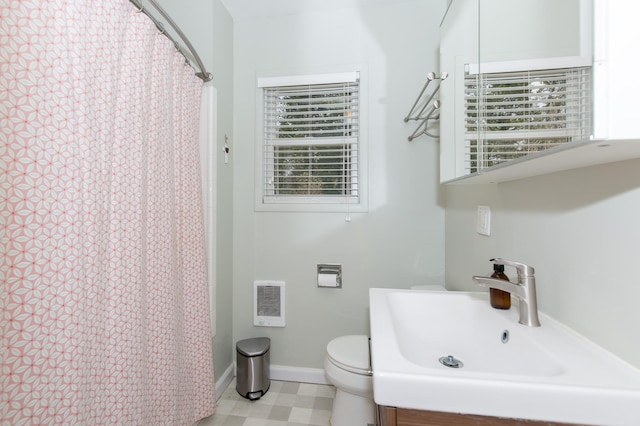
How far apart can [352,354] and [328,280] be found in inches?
20.5

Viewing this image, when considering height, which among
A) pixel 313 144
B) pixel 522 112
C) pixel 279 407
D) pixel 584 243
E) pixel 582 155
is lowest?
pixel 279 407

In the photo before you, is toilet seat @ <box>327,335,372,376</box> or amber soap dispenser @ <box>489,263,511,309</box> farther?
toilet seat @ <box>327,335,372,376</box>

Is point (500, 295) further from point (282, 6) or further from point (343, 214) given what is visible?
point (282, 6)

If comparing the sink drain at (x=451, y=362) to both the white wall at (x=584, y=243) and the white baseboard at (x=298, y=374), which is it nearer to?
the white wall at (x=584, y=243)

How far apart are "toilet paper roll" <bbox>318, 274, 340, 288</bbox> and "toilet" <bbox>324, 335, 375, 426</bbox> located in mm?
442

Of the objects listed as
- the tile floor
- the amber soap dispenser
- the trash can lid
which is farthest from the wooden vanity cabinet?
A: the trash can lid

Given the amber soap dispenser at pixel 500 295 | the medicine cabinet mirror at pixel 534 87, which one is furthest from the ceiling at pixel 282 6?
the amber soap dispenser at pixel 500 295

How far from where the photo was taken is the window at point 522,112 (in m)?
0.51

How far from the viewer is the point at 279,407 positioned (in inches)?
64.9

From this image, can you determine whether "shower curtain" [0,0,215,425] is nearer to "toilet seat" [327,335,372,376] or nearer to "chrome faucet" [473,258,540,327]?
"toilet seat" [327,335,372,376]

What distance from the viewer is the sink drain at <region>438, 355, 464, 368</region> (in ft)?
2.89

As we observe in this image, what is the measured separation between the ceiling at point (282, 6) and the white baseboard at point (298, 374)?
2.45 meters

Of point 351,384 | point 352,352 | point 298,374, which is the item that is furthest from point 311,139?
point 298,374

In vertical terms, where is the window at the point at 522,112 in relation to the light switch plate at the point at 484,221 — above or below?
above
